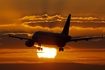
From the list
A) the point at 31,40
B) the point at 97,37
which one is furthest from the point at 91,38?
the point at 31,40

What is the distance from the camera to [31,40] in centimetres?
19988

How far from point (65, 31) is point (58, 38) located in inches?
400

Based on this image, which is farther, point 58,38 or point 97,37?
point 58,38

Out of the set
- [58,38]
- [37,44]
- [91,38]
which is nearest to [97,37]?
[91,38]

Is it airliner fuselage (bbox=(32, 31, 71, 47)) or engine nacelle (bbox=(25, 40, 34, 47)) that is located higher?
airliner fuselage (bbox=(32, 31, 71, 47))

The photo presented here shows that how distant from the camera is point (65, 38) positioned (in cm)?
18712

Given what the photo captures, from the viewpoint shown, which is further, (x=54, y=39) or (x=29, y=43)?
(x=29, y=43)

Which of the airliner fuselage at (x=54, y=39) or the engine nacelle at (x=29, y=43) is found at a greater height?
the airliner fuselage at (x=54, y=39)

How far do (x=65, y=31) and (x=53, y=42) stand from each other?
1037cm

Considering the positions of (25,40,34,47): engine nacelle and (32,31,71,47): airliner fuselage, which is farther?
(25,40,34,47): engine nacelle

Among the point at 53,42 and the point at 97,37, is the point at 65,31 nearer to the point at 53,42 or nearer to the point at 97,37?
the point at 53,42

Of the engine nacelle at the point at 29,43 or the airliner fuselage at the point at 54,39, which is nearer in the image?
the airliner fuselage at the point at 54,39

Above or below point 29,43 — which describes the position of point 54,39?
above

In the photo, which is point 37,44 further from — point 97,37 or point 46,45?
point 97,37
